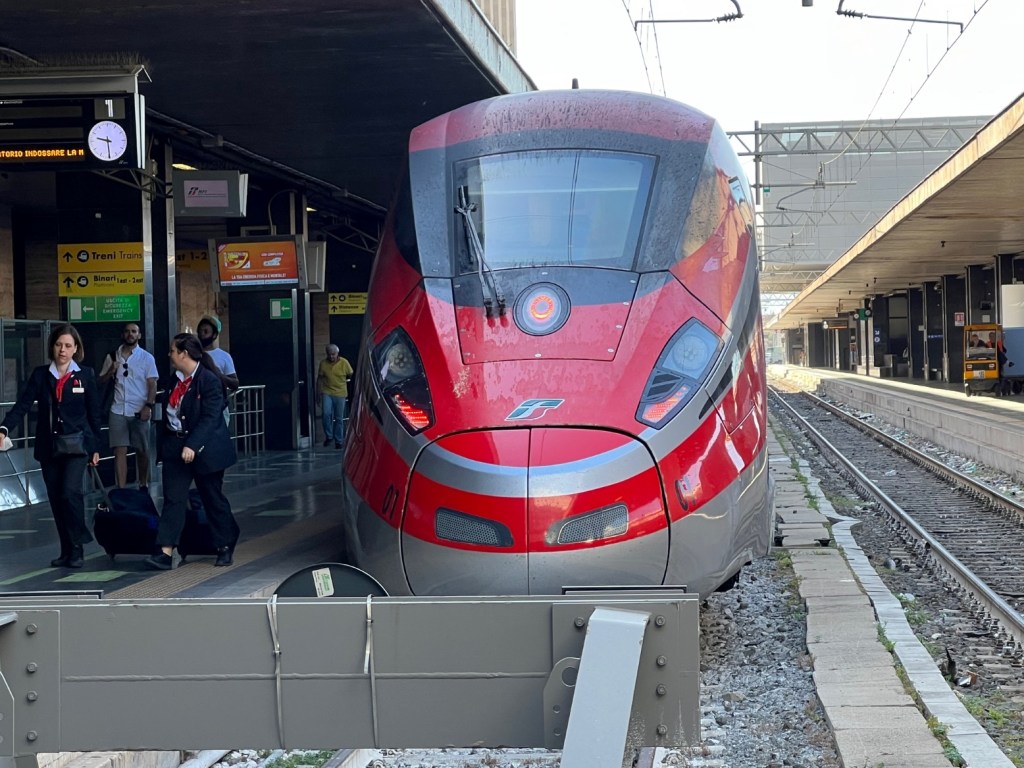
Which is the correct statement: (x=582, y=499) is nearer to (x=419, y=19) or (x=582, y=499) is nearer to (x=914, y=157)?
(x=419, y=19)

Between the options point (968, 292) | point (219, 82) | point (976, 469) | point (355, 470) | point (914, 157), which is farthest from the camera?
point (914, 157)

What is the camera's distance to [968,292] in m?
37.1

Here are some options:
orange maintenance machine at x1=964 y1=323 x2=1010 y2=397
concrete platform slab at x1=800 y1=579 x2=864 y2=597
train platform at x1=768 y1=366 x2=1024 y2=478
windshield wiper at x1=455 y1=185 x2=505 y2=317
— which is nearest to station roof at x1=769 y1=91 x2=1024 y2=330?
orange maintenance machine at x1=964 y1=323 x2=1010 y2=397

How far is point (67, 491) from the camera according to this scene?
26.2ft

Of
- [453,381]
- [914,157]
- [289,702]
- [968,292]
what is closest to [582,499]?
[453,381]

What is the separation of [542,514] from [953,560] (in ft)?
18.5

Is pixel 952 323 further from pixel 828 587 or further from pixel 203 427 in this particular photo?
pixel 203 427

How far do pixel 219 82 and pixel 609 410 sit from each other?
778cm

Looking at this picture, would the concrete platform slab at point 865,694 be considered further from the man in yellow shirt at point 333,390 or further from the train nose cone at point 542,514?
the man in yellow shirt at point 333,390

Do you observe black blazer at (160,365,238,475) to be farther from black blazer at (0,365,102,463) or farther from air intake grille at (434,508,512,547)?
air intake grille at (434,508,512,547)

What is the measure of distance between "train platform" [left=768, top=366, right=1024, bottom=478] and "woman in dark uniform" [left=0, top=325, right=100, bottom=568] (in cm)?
1263

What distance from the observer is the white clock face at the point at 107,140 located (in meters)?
Answer: 9.09

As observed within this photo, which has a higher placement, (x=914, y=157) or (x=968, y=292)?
(x=914, y=157)

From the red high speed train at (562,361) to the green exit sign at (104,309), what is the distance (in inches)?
311
